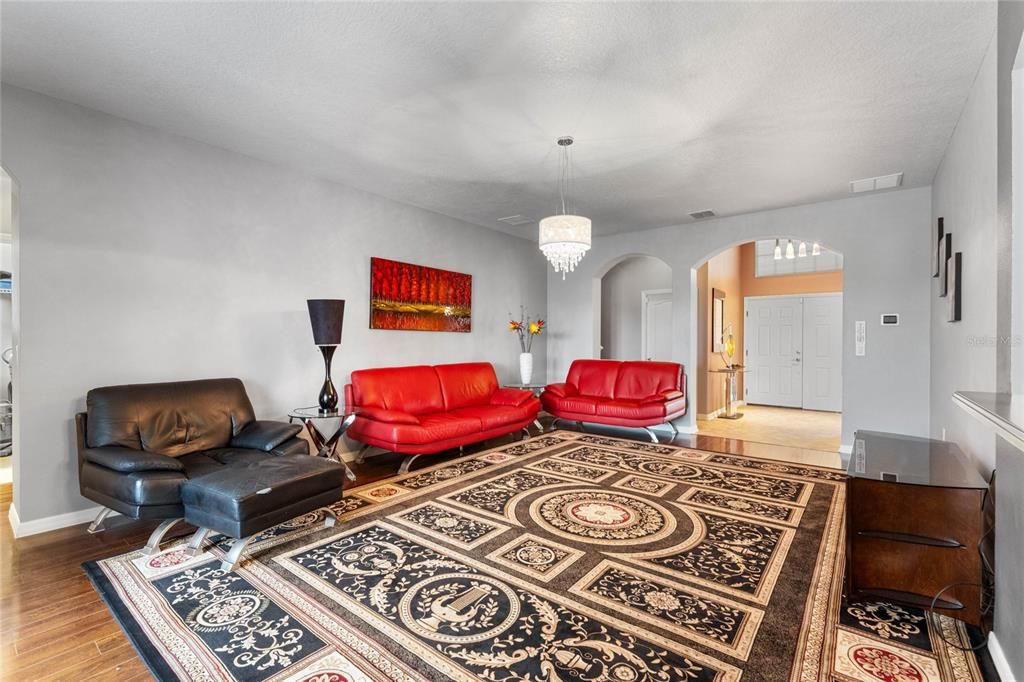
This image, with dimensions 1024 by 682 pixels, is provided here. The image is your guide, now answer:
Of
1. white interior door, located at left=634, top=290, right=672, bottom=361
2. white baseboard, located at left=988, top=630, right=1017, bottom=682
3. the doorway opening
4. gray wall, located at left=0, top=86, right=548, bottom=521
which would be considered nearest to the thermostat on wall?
the doorway opening

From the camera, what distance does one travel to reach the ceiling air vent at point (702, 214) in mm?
5734

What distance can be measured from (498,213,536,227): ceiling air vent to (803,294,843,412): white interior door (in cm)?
567

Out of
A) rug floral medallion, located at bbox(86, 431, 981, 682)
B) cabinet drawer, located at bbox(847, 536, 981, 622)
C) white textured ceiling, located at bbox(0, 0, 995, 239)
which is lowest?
rug floral medallion, located at bbox(86, 431, 981, 682)

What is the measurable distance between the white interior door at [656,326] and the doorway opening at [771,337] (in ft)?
2.66

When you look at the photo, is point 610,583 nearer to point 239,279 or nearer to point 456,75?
point 456,75

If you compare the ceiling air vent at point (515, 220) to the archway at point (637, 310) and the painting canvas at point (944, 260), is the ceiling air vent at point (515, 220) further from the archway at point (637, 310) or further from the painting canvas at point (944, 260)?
the painting canvas at point (944, 260)

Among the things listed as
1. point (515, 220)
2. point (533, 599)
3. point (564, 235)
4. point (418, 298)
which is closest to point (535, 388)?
point (418, 298)

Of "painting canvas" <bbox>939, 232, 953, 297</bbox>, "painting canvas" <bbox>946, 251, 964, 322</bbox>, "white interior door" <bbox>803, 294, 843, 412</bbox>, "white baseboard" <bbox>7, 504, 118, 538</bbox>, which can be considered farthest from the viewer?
"white interior door" <bbox>803, 294, 843, 412</bbox>

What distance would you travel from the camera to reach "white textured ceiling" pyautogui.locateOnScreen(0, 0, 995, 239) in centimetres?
229

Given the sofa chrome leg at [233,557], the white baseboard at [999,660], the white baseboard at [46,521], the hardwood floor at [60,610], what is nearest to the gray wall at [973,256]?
the white baseboard at [999,660]

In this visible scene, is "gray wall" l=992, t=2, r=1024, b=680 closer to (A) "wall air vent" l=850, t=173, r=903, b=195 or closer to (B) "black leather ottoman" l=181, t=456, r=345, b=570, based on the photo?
(A) "wall air vent" l=850, t=173, r=903, b=195

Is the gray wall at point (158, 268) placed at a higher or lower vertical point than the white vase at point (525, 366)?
higher

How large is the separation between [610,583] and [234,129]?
397 cm

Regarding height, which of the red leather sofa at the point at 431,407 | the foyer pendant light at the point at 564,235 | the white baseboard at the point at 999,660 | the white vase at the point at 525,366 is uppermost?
the foyer pendant light at the point at 564,235
